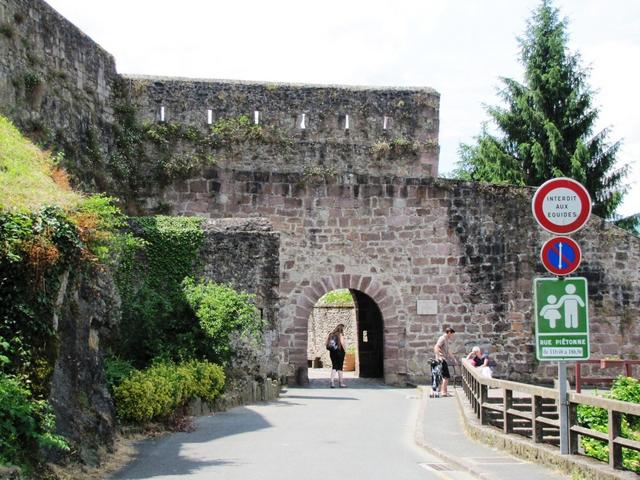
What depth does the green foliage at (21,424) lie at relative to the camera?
24.5ft

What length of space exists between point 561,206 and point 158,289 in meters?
8.80

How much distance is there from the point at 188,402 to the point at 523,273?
35.9 ft

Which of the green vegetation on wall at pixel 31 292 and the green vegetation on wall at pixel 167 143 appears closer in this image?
the green vegetation on wall at pixel 31 292

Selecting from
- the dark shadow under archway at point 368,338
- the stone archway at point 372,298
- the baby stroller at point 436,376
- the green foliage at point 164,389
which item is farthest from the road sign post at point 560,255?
the dark shadow under archway at point 368,338

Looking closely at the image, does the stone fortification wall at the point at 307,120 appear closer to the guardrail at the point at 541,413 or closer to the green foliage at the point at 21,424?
the guardrail at the point at 541,413

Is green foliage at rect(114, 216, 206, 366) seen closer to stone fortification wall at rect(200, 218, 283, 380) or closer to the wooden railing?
stone fortification wall at rect(200, 218, 283, 380)

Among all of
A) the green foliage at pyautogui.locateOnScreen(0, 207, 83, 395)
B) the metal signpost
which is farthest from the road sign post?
the green foliage at pyautogui.locateOnScreen(0, 207, 83, 395)

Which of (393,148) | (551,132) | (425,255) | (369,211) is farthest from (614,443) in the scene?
(551,132)

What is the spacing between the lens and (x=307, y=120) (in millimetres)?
21922

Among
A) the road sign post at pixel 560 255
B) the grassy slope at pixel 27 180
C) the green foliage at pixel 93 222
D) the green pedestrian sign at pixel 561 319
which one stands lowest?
the green pedestrian sign at pixel 561 319

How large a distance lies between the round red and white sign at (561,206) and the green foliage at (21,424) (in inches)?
196

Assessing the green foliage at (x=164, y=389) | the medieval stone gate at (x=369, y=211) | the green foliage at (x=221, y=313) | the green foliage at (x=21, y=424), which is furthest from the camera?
the medieval stone gate at (x=369, y=211)

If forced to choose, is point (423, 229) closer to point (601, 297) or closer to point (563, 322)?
point (601, 297)

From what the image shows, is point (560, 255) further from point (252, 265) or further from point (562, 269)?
point (252, 265)
